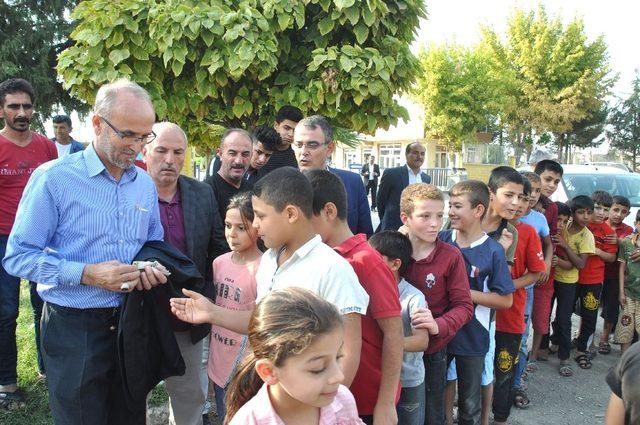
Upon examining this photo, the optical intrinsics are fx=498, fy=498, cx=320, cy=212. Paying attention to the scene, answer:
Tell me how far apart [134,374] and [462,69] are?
102 feet

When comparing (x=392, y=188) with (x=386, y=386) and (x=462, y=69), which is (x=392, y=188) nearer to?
(x=386, y=386)

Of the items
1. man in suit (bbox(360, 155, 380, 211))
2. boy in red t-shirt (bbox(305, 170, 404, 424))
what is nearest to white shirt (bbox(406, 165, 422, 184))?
boy in red t-shirt (bbox(305, 170, 404, 424))

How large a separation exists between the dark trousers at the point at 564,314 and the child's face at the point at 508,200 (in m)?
1.88

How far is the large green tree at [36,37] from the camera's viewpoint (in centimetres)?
1263

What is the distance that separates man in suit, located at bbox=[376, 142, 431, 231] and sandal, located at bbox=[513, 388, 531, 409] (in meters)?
2.09

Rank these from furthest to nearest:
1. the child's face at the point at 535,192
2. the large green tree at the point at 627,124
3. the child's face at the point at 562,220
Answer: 1. the large green tree at the point at 627,124
2. the child's face at the point at 562,220
3. the child's face at the point at 535,192

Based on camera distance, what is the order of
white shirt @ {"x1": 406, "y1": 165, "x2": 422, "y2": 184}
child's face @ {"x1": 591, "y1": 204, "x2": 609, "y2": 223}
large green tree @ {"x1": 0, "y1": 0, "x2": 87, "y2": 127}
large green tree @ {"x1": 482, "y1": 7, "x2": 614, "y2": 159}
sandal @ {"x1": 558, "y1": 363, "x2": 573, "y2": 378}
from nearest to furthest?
sandal @ {"x1": 558, "y1": 363, "x2": 573, "y2": 378}, child's face @ {"x1": 591, "y1": 204, "x2": 609, "y2": 223}, white shirt @ {"x1": 406, "y1": 165, "x2": 422, "y2": 184}, large green tree @ {"x1": 0, "y1": 0, "x2": 87, "y2": 127}, large green tree @ {"x1": 482, "y1": 7, "x2": 614, "y2": 159}

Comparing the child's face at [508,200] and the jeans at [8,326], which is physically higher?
the child's face at [508,200]

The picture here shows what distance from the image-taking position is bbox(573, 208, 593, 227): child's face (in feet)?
16.6

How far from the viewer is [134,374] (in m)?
2.34

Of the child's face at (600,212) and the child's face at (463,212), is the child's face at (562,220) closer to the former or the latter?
the child's face at (600,212)

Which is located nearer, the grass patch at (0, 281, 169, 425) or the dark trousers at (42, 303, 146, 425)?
the dark trousers at (42, 303, 146, 425)

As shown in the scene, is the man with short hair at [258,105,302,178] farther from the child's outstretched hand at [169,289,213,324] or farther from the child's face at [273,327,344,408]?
the child's face at [273,327,344,408]

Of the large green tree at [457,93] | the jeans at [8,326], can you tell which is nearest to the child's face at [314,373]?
the jeans at [8,326]
